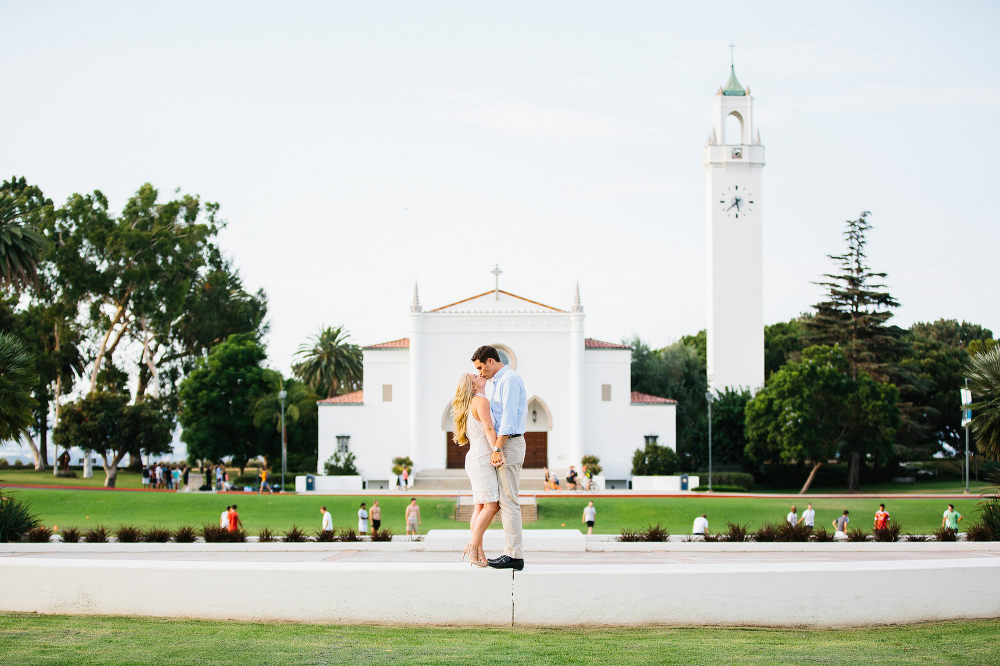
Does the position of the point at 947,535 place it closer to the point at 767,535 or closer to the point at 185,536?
the point at 767,535

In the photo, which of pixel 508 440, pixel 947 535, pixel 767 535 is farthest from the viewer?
pixel 947 535

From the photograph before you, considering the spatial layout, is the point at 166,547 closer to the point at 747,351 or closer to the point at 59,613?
the point at 59,613

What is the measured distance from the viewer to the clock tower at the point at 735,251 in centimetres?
5325

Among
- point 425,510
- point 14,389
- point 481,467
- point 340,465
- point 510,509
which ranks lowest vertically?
point 425,510

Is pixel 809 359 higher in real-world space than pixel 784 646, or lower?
higher

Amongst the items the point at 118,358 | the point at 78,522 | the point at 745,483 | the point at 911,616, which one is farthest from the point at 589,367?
the point at 911,616

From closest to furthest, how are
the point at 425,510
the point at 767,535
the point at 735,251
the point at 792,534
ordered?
the point at 767,535
the point at 792,534
the point at 425,510
the point at 735,251

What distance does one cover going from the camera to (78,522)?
28.2 meters

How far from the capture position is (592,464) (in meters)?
44.6

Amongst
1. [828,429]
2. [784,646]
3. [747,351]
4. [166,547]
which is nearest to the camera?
[784,646]

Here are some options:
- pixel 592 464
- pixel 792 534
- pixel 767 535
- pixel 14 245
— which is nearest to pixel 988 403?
pixel 792 534

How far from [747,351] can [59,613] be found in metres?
49.0

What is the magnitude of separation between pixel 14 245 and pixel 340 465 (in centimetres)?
1987

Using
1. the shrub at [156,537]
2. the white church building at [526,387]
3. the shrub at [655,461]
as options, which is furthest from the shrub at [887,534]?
the white church building at [526,387]
